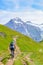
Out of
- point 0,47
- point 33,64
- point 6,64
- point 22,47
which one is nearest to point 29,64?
point 33,64

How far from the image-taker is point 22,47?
386 ft

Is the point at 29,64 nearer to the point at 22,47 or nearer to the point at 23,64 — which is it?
the point at 23,64

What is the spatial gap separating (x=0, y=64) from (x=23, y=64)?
434 centimetres

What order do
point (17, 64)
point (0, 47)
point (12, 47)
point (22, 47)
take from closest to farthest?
point (17, 64) → point (12, 47) → point (0, 47) → point (22, 47)

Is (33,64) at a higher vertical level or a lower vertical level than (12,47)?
lower

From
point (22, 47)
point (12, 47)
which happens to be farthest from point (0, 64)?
point (22, 47)

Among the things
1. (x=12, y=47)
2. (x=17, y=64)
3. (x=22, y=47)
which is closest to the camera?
(x=17, y=64)

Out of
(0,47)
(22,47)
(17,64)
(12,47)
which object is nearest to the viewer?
(17,64)

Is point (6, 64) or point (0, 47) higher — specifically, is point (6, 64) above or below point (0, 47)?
below

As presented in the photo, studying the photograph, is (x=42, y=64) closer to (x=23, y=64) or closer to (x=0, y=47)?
(x=23, y=64)

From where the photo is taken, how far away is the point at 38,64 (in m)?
50.1

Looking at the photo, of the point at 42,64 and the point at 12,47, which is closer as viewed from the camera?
the point at 42,64

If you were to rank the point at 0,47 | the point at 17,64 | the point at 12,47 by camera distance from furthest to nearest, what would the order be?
the point at 0,47 → the point at 12,47 → the point at 17,64

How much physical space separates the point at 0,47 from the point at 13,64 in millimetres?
55122
